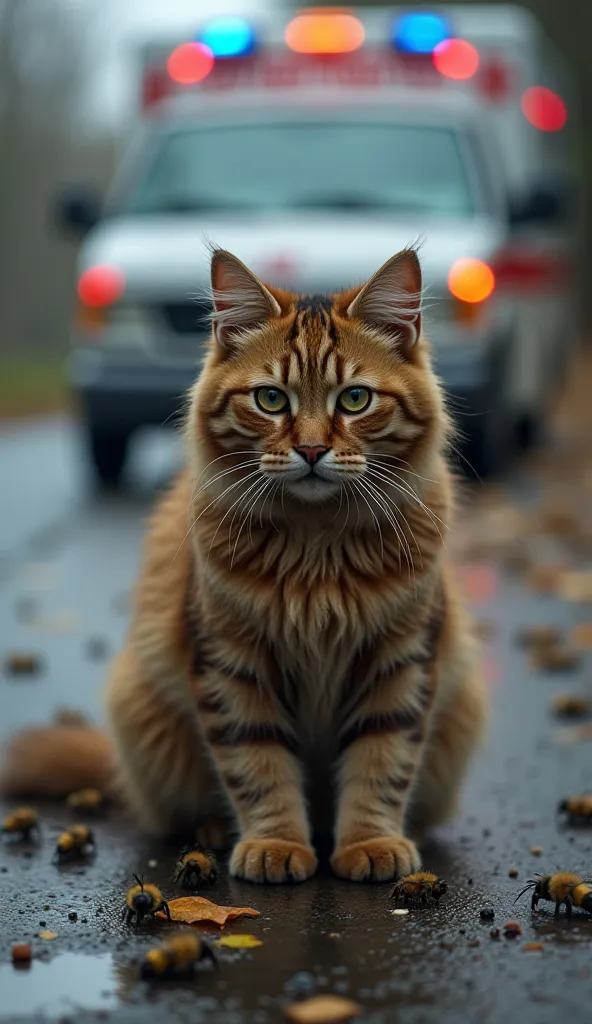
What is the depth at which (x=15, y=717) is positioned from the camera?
5930 mm

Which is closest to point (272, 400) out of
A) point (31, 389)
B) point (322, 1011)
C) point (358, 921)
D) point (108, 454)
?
point (358, 921)

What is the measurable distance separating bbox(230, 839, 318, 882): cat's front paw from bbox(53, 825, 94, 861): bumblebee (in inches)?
20.4

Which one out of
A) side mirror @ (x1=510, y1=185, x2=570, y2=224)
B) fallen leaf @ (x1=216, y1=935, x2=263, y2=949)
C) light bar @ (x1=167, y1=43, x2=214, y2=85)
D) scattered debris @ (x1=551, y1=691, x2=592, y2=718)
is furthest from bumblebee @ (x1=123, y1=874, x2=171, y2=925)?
light bar @ (x1=167, y1=43, x2=214, y2=85)

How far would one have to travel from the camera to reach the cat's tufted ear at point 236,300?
4012 millimetres

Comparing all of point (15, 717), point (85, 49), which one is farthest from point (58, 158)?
point (15, 717)

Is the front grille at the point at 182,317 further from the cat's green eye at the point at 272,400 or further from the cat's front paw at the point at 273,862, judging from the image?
the cat's front paw at the point at 273,862

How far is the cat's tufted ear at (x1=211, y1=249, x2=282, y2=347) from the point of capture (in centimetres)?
401

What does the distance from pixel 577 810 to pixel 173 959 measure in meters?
1.81

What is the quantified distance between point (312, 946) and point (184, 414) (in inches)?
62.8

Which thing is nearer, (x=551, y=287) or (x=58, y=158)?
(x=551, y=287)

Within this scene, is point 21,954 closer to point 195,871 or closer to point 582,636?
point 195,871

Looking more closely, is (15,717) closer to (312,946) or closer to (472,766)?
(472,766)

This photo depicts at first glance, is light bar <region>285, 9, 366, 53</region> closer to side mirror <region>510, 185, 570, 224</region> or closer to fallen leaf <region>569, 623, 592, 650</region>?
side mirror <region>510, 185, 570, 224</region>

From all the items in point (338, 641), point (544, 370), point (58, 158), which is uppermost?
point (58, 158)
